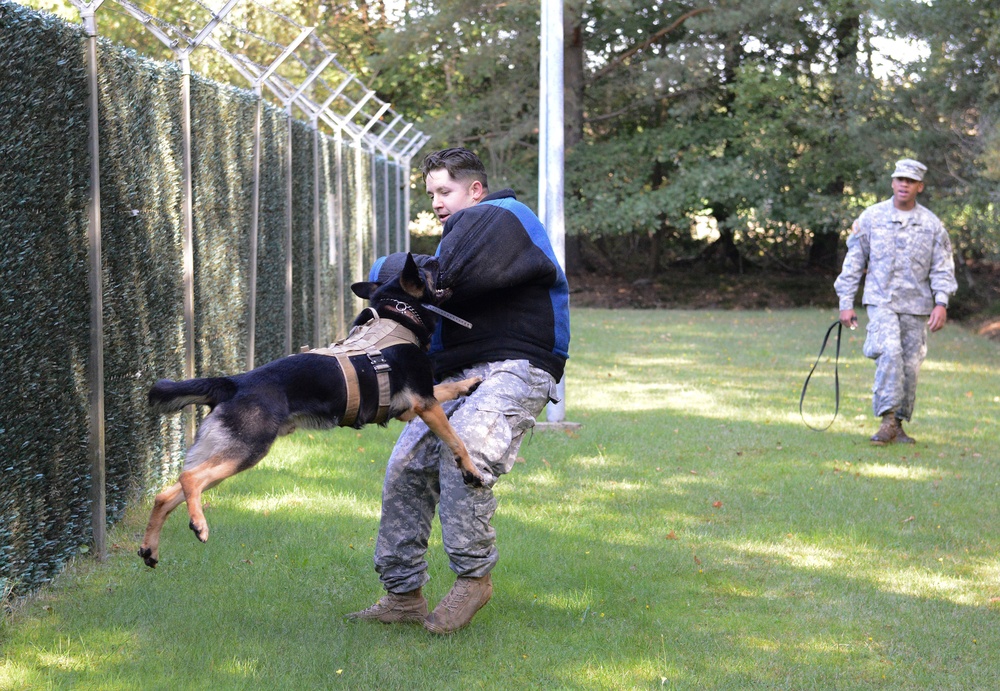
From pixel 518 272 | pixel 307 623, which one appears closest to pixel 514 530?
pixel 307 623

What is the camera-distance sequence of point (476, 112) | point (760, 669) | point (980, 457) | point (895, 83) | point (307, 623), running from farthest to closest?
point (476, 112)
point (895, 83)
point (980, 457)
point (307, 623)
point (760, 669)

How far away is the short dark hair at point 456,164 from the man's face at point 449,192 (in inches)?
0.8

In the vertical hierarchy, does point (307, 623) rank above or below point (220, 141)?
below

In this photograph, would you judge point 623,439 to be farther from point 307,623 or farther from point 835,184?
point 835,184

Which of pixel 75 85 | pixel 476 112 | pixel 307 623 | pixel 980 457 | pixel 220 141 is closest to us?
pixel 307 623

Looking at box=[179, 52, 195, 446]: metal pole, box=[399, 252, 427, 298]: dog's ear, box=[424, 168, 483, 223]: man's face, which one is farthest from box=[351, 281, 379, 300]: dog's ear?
box=[179, 52, 195, 446]: metal pole

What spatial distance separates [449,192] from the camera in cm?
484

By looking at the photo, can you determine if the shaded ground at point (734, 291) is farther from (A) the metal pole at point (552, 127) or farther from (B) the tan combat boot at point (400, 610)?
(B) the tan combat boot at point (400, 610)

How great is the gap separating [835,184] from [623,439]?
22629 millimetres

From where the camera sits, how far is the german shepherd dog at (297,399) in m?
3.97

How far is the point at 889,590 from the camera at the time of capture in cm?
566

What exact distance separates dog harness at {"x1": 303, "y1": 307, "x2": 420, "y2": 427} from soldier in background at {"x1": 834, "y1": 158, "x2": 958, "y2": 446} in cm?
619

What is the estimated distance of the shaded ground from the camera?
25922 millimetres

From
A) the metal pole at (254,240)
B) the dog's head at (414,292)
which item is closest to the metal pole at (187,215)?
the metal pole at (254,240)
